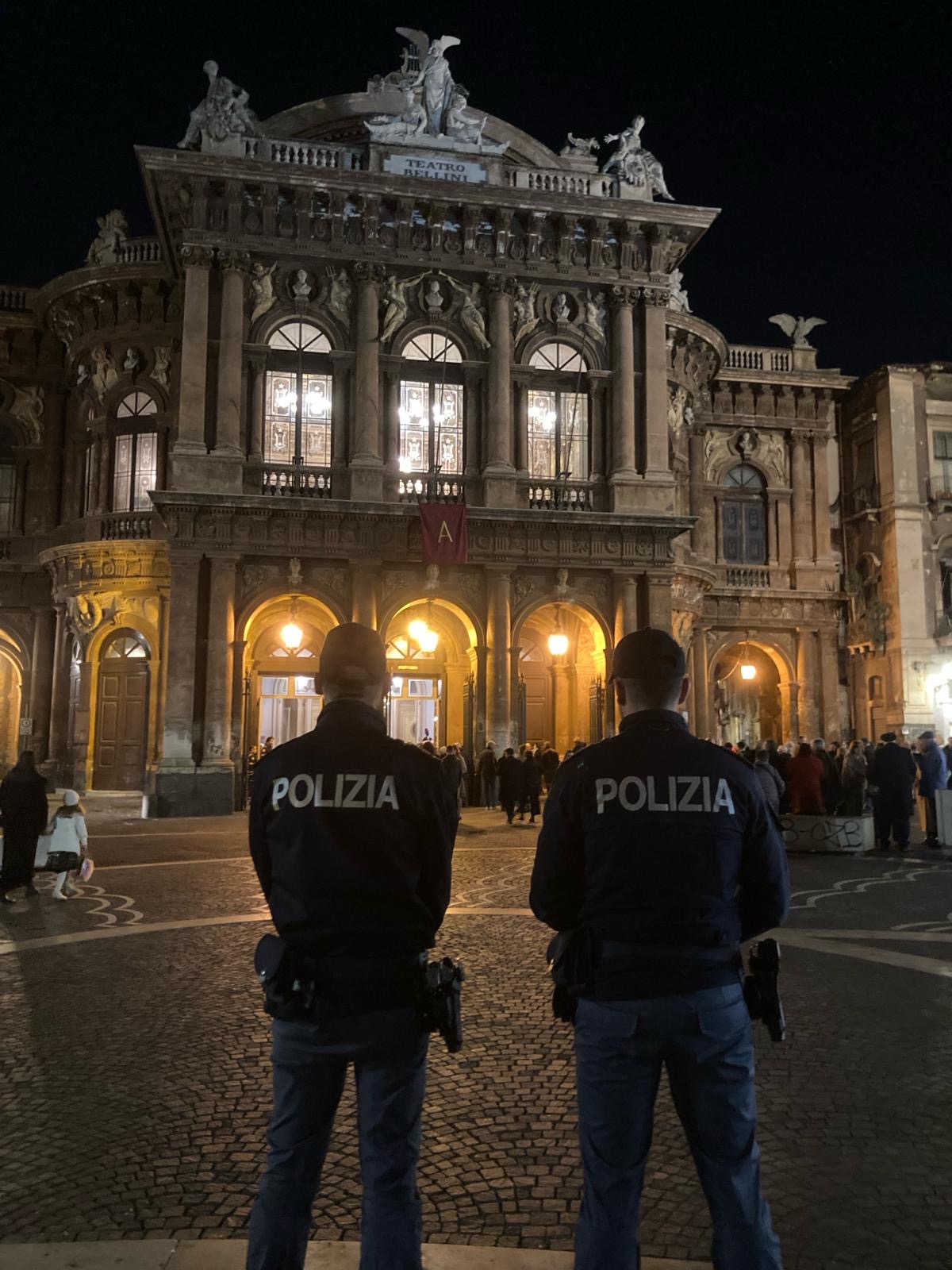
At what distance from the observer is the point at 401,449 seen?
81.5 feet

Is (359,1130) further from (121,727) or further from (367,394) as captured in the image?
(121,727)

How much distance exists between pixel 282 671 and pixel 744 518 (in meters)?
15.8

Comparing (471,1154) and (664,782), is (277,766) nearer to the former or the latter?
(664,782)

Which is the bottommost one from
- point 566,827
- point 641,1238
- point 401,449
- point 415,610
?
point 641,1238

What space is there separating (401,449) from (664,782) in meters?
22.5

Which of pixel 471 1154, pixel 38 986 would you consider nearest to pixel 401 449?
pixel 38 986

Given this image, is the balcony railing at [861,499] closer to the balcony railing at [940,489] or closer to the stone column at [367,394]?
the balcony railing at [940,489]

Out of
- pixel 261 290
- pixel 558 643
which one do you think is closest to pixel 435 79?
pixel 261 290

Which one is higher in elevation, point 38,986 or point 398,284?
point 398,284

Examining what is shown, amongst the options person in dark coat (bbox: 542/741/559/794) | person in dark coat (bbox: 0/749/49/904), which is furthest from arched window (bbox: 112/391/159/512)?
person in dark coat (bbox: 0/749/49/904)

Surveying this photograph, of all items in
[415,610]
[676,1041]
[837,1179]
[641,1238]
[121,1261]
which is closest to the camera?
[676,1041]

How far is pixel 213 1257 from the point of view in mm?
3453

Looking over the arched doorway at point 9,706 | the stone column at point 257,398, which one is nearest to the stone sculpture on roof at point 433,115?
the stone column at point 257,398

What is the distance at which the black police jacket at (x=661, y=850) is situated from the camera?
2.96m
